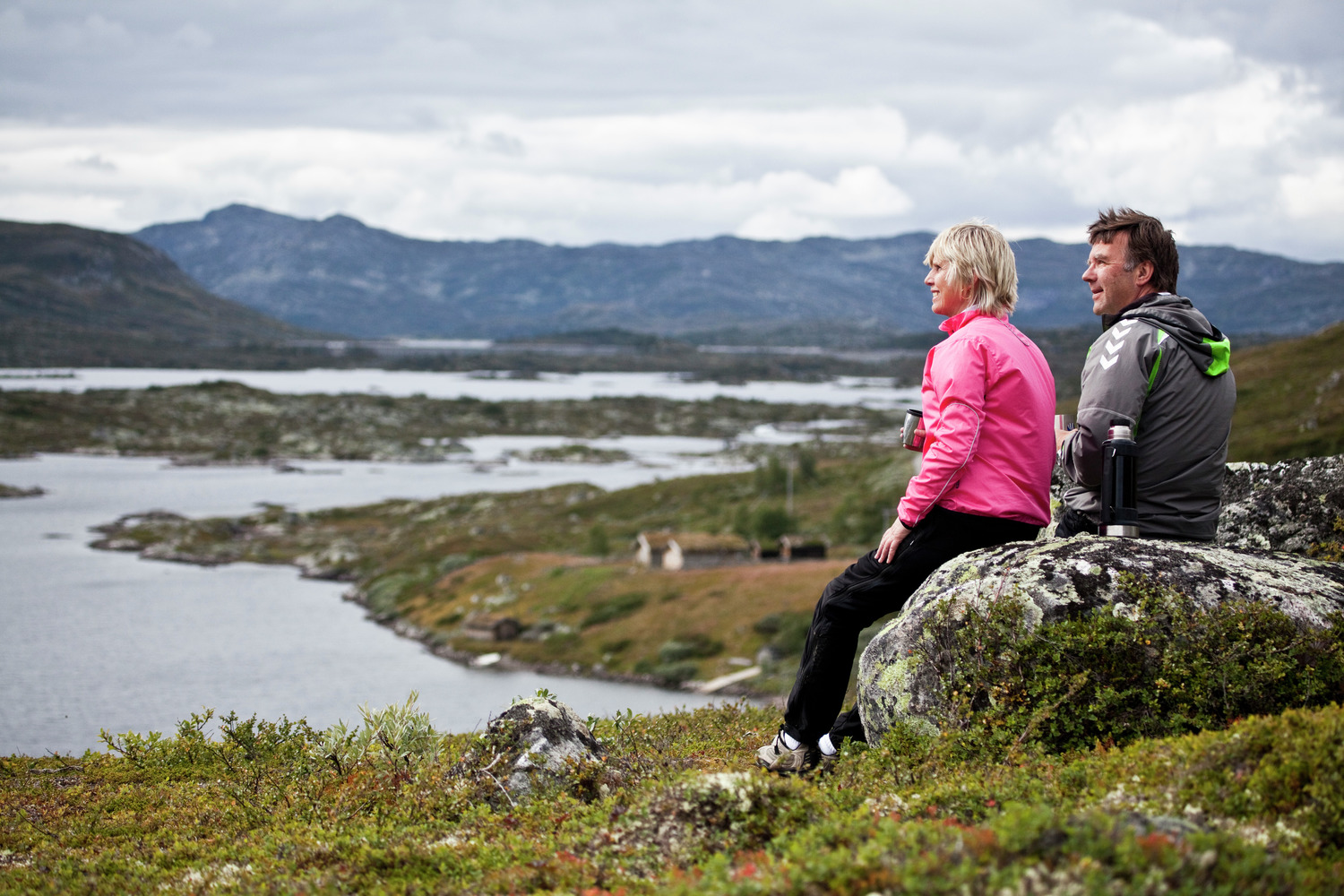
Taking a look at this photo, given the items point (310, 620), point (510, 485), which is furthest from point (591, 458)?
point (310, 620)

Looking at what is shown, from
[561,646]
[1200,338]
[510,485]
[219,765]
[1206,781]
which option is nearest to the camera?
[1206,781]

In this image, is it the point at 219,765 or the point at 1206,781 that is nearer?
the point at 1206,781

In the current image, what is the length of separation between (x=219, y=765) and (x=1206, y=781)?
8.50m

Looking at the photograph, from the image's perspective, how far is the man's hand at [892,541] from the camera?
679 cm

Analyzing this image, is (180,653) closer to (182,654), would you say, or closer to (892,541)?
(182,654)

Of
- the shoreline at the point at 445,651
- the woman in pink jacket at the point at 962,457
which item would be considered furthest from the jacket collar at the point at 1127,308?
the shoreline at the point at 445,651

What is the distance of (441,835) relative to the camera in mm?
6289

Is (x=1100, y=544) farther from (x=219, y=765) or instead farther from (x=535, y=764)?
(x=219, y=765)

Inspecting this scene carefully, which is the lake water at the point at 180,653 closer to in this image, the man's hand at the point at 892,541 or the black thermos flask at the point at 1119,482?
the man's hand at the point at 892,541

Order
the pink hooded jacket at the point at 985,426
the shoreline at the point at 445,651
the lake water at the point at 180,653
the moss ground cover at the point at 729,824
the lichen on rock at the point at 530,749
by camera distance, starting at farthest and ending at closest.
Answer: the shoreline at the point at 445,651, the lake water at the point at 180,653, the lichen on rock at the point at 530,749, the pink hooded jacket at the point at 985,426, the moss ground cover at the point at 729,824

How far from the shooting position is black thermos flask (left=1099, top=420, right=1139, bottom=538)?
257 inches

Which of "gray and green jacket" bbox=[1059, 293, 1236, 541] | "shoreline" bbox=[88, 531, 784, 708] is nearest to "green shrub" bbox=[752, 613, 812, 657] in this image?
"shoreline" bbox=[88, 531, 784, 708]

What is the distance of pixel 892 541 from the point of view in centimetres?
678

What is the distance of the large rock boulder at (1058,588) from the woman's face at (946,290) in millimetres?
1687
